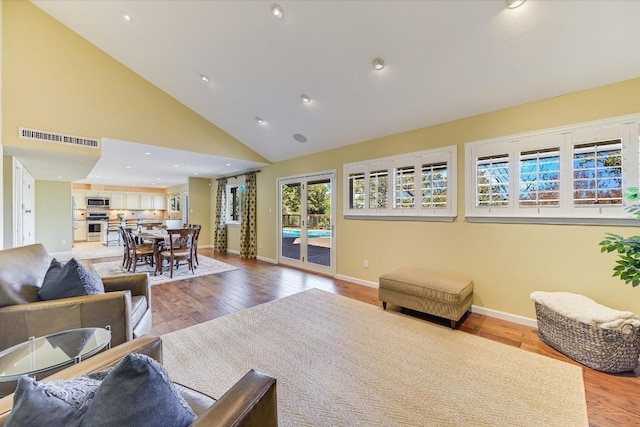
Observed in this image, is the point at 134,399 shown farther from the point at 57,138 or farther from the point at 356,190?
the point at 57,138

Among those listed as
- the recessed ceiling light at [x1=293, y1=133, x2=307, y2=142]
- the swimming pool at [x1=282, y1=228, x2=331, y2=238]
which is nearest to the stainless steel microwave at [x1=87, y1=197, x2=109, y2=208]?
the swimming pool at [x1=282, y1=228, x2=331, y2=238]

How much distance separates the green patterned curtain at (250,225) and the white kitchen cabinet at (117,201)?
7516 millimetres

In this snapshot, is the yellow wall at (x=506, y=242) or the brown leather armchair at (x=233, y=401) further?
the yellow wall at (x=506, y=242)

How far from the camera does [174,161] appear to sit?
6129 mm

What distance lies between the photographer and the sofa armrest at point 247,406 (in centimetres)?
80

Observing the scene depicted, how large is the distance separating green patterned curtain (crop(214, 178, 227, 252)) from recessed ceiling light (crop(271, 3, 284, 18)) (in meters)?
5.98

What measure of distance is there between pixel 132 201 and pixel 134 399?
13.3 metres

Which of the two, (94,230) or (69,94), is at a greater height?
(69,94)

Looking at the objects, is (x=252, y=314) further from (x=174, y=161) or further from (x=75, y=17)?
(x=75, y=17)

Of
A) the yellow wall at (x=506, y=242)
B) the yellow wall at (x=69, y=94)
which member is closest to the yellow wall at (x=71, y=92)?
the yellow wall at (x=69, y=94)

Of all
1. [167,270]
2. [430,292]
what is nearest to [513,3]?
[430,292]

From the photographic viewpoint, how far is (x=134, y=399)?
2.15 ft

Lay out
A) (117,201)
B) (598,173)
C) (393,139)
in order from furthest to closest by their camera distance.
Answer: (117,201) < (393,139) < (598,173)

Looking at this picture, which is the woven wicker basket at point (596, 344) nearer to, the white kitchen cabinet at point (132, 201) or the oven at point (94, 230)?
the oven at point (94, 230)
